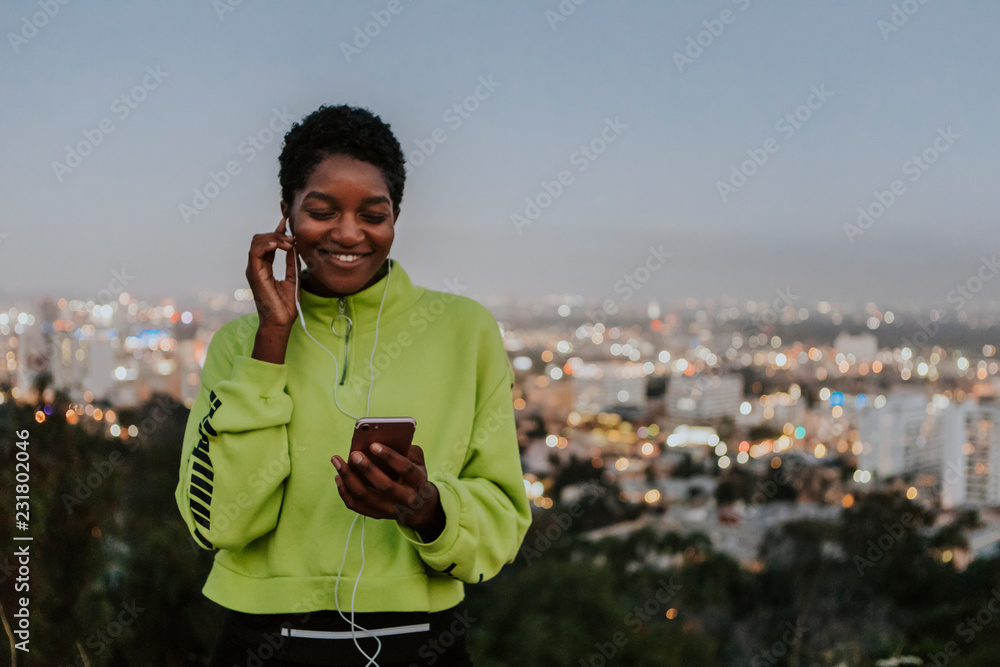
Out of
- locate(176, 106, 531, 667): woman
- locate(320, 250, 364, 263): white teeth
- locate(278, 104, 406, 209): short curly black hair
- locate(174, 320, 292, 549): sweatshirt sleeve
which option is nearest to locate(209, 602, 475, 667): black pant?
locate(176, 106, 531, 667): woman

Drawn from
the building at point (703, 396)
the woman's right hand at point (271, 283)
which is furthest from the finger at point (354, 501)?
the building at point (703, 396)

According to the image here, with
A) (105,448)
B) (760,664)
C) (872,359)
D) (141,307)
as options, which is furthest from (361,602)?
(872,359)

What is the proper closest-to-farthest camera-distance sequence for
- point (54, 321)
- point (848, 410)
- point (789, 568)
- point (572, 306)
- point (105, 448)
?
point (105, 448) → point (54, 321) → point (789, 568) → point (572, 306) → point (848, 410)

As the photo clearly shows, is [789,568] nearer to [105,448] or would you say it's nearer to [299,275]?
[105,448]

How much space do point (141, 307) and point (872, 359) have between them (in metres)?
8.01

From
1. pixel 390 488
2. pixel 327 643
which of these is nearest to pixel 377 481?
pixel 390 488

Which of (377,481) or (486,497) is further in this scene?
(486,497)

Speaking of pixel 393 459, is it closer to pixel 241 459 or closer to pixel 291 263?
pixel 241 459

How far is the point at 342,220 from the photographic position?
→ 104cm

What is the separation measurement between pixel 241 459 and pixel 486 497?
0.31 meters

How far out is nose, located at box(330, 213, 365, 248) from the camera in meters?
1.03

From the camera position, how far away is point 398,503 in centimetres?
88

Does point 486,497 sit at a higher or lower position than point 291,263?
lower

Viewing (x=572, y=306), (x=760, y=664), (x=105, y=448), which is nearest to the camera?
(x=105, y=448)
